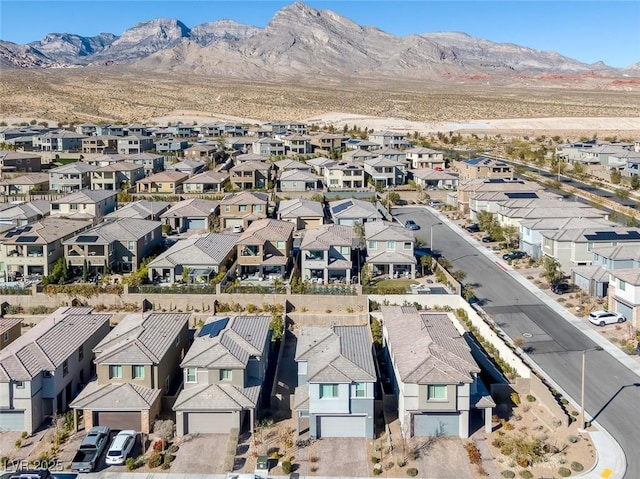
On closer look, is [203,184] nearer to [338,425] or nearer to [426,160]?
[426,160]

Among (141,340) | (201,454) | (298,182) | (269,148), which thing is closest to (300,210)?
(298,182)

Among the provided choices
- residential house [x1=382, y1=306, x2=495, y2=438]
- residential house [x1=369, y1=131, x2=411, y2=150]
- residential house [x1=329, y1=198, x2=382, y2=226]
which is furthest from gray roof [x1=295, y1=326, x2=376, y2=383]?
residential house [x1=369, y1=131, x2=411, y2=150]

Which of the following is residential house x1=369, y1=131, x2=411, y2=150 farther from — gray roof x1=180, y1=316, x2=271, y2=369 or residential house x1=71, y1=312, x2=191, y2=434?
residential house x1=71, y1=312, x2=191, y2=434

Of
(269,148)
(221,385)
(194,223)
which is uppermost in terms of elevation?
(269,148)

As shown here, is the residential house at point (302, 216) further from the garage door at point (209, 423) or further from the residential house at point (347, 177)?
the garage door at point (209, 423)

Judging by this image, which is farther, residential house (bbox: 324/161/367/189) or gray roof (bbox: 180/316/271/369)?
residential house (bbox: 324/161/367/189)
